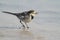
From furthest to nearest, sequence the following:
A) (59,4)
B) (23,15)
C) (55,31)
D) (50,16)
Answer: (59,4) → (50,16) → (23,15) → (55,31)

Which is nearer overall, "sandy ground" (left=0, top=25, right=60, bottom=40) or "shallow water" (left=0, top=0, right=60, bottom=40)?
"sandy ground" (left=0, top=25, right=60, bottom=40)

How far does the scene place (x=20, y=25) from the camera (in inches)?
342

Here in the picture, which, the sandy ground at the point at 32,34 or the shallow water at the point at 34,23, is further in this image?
the shallow water at the point at 34,23

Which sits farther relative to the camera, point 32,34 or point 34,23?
point 34,23

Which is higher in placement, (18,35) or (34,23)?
(18,35)

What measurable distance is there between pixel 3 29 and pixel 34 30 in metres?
0.78

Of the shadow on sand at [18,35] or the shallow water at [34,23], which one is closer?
the shadow on sand at [18,35]

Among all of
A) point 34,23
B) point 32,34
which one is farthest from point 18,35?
point 34,23

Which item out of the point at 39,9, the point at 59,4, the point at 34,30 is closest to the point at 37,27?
the point at 34,30

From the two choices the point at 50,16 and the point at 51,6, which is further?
the point at 51,6

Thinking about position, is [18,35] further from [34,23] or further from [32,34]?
[34,23]

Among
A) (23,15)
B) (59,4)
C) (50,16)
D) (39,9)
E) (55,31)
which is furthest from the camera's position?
(59,4)

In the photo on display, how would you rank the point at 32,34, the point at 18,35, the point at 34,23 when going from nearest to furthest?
1. the point at 18,35
2. the point at 32,34
3. the point at 34,23

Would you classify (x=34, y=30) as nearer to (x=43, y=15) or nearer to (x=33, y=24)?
(x=33, y=24)
